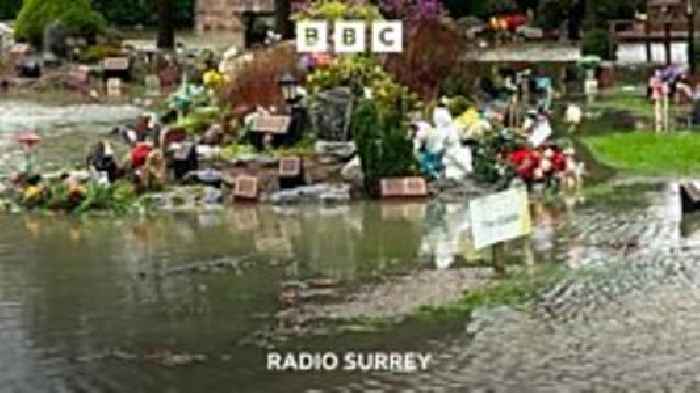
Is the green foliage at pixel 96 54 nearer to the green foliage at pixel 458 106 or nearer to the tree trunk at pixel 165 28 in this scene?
the tree trunk at pixel 165 28

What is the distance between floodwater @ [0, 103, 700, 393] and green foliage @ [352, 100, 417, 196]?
63 centimetres

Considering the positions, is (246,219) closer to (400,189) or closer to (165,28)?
(400,189)

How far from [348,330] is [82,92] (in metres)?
27.2

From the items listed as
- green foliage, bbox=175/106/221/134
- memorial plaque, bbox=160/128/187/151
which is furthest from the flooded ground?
green foliage, bbox=175/106/221/134

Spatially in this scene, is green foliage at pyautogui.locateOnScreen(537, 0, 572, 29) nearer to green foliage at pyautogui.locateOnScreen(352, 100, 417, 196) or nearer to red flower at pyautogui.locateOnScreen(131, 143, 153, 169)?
green foliage at pyautogui.locateOnScreen(352, 100, 417, 196)

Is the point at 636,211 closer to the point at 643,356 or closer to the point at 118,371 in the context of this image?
the point at 643,356

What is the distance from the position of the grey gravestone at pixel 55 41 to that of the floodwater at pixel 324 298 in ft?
72.2

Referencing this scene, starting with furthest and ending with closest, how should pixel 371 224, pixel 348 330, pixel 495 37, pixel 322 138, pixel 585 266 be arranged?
pixel 495 37
pixel 322 138
pixel 371 224
pixel 585 266
pixel 348 330

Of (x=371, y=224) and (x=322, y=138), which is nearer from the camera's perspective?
(x=371, y=224)

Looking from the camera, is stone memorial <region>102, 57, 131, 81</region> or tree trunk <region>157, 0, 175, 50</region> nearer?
stone memorial <region>102, 57, 131, 81</region>

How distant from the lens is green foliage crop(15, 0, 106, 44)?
143 ft

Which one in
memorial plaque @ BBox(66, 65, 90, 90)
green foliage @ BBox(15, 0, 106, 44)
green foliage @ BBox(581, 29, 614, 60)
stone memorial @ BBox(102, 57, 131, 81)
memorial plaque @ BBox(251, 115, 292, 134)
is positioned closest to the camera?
memorial plaque @ BBox(251, 115, 292, 134)

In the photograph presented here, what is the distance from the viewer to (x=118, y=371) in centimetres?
1270

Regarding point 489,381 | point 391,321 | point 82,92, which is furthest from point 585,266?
point 82,92
